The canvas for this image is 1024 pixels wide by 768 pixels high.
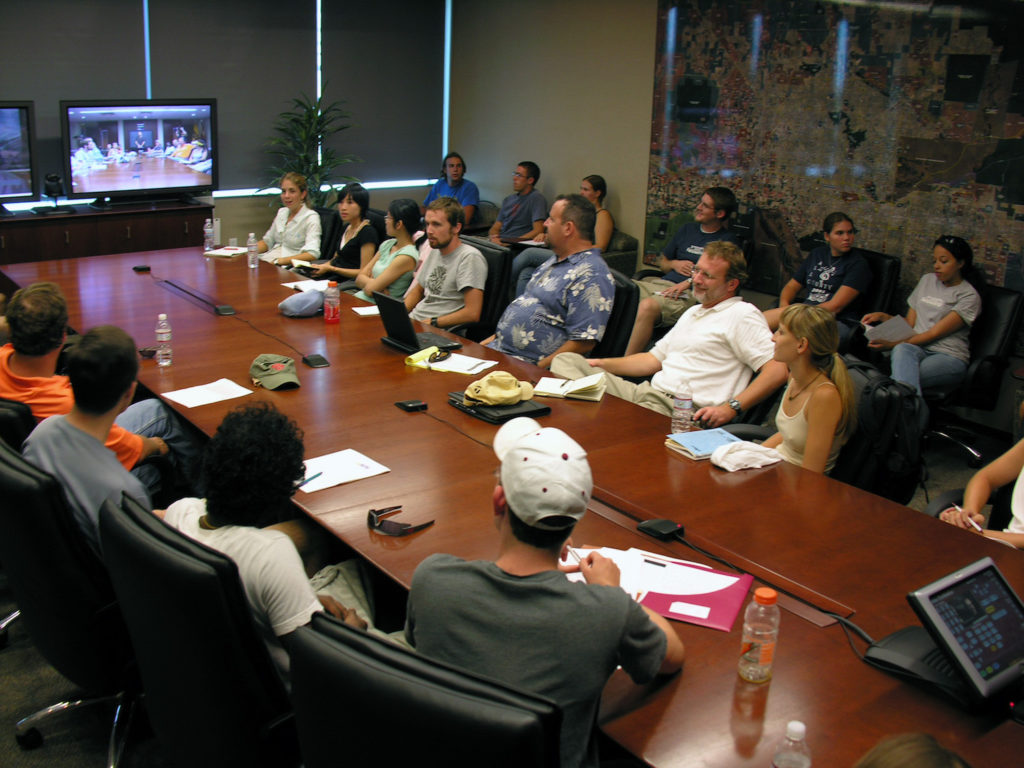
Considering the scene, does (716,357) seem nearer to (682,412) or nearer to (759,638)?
(682,412)

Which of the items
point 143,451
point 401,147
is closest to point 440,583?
point 143,451

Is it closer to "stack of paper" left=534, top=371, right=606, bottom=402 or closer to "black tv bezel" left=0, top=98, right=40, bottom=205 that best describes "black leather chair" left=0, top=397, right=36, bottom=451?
"stack of paper" left=534, top=371, right=606, bottom=402

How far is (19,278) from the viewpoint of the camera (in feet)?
17.1

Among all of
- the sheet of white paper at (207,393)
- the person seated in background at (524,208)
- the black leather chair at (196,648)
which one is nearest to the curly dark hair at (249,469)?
the black leather chair at (196,648)

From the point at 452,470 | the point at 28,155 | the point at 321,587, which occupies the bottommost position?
the point at 321,587

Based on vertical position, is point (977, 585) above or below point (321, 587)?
above

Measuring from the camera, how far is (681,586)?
7.08 ft

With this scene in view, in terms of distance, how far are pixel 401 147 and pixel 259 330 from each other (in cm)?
595

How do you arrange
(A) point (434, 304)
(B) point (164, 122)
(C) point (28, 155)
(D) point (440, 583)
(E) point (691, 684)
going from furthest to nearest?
1. (B) point (164, 122)
2. (C) point (28, 155)
3. (A) point (434, 304)
4. (E) point (691, 684)
5. (D) point (440, 583)

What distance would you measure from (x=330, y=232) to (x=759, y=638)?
5319 mm

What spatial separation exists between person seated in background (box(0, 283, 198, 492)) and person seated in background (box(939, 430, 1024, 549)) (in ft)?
8.46

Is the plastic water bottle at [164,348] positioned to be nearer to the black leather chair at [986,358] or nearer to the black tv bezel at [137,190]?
the black leather chair at [986,358]

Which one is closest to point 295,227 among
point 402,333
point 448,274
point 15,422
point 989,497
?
point 448,274

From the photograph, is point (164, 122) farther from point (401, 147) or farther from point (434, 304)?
point (434, 304)
